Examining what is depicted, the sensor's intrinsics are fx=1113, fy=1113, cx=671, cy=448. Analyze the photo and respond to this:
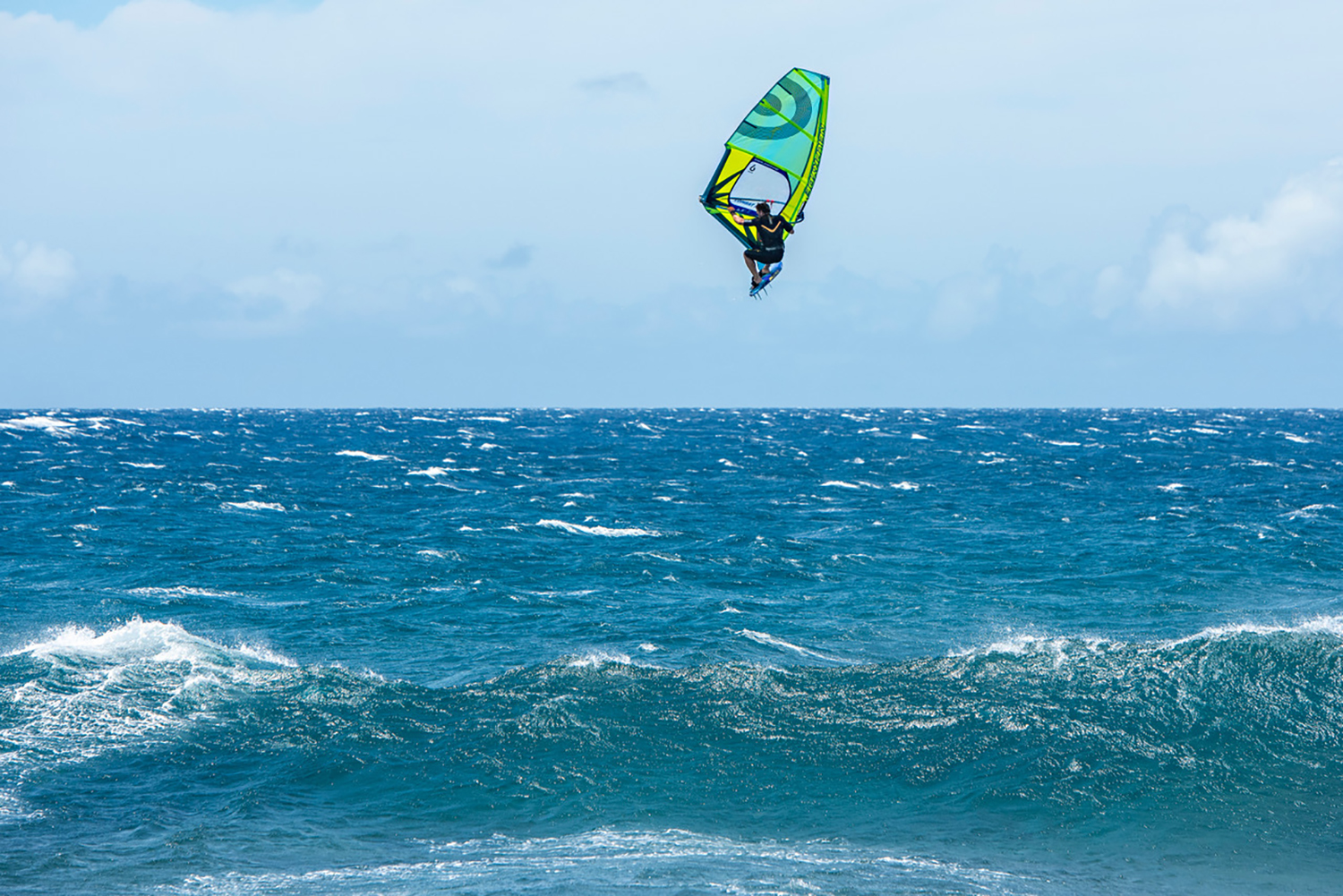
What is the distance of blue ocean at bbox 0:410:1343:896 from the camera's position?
61.1 feet

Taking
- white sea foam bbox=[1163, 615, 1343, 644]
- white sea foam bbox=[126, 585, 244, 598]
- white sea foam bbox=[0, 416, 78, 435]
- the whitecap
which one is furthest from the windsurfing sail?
white sea foam bbox=[0, 416, 78, 435]

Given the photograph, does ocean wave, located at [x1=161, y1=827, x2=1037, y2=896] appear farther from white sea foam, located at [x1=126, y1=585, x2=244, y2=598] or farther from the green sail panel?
white sea foam, located at [x1=126, y1=585, x2=244, y2=598]

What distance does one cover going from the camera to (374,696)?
1054 inches

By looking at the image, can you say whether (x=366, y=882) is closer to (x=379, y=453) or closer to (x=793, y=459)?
(x=793, y=459)

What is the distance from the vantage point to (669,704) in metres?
26.2

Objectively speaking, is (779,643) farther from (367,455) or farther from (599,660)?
(367,455)

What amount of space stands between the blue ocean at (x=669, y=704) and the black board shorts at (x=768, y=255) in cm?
923

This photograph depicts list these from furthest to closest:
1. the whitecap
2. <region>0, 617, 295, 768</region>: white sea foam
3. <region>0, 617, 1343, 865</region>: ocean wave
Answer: the whitecap, <region>0, 617, 295, 768</region>: white sea foam, <region>0, 617, 1343, 865</region>: ocean wave

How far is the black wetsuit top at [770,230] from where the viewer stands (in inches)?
619

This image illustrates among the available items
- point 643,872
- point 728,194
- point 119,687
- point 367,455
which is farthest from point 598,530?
point 367,455

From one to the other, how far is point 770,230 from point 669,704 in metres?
14.0

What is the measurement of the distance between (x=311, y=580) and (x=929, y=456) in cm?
6758

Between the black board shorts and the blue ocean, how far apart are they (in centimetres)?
923

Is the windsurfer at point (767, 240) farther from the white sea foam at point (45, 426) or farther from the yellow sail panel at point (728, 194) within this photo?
the white sea foam at point (45, 426)
